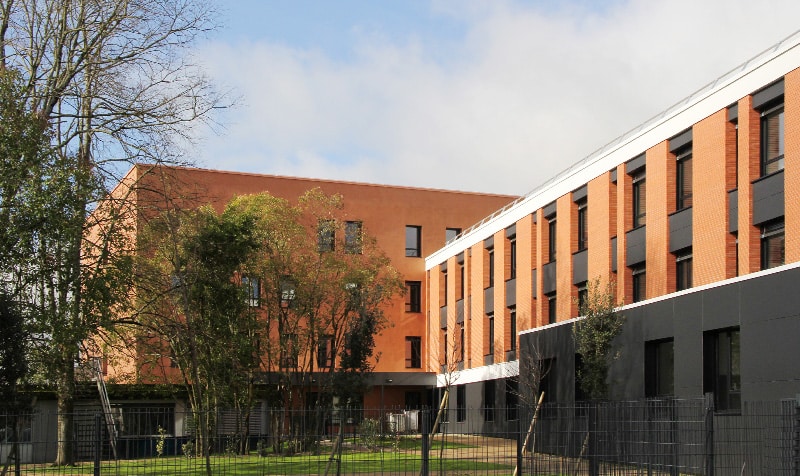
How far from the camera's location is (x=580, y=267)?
119ft

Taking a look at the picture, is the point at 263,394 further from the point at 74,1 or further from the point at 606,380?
the point at 74,1

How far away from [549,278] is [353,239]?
10.5 m

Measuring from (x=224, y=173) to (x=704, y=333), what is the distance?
31.8 metres

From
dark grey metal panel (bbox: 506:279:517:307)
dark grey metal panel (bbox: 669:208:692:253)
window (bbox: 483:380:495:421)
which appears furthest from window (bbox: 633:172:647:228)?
window (bbox: 483:380:495:421)

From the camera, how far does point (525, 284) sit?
41812mm

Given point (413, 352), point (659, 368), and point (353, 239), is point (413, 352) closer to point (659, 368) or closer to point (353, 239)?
point (353, 239)

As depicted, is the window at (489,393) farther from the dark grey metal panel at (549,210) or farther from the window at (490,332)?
the dark grey metal panel at (549,210)

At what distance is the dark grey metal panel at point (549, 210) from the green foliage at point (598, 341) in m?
8.36

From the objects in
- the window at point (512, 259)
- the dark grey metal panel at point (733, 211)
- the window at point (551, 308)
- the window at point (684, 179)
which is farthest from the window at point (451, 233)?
the dark grey metal panel at point (733, 211)

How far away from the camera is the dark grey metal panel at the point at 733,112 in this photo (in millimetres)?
26422

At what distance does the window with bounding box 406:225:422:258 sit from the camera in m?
56.9

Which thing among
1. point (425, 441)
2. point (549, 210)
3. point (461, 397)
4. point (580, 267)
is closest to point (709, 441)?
point (425, 441)

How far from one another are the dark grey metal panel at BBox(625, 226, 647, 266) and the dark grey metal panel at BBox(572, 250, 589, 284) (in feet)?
10.5

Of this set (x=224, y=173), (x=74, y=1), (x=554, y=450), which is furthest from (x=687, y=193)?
(x=224, y=173)
